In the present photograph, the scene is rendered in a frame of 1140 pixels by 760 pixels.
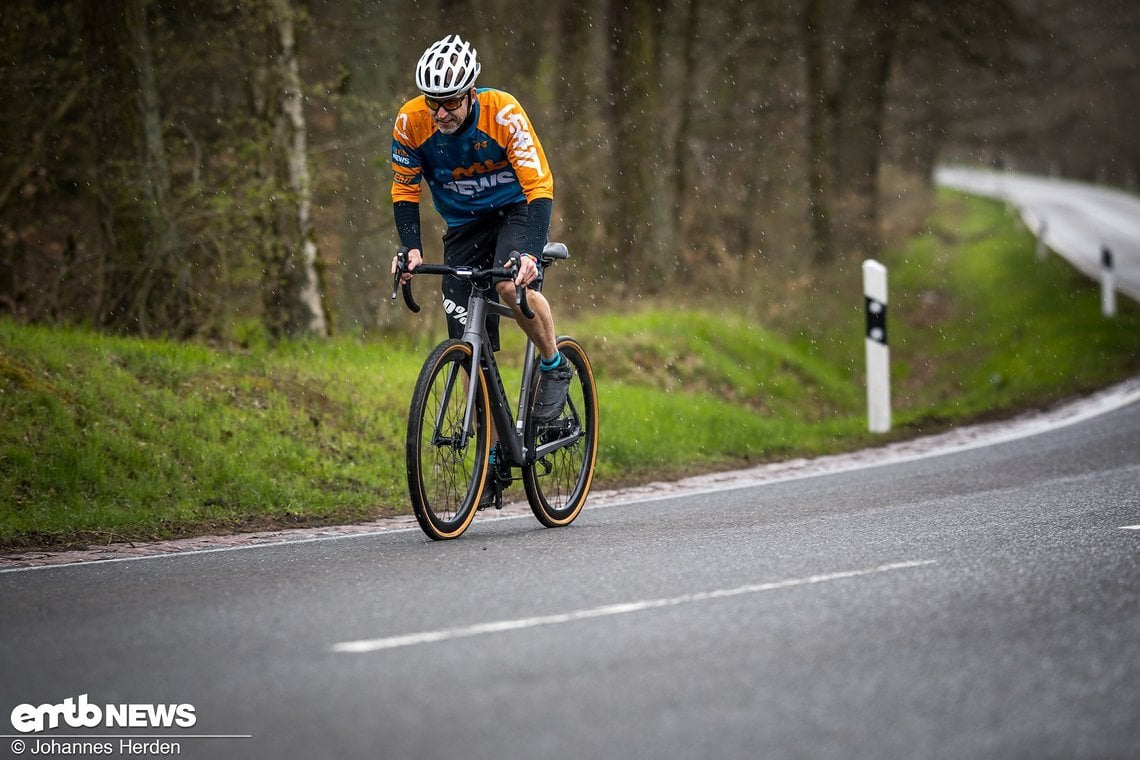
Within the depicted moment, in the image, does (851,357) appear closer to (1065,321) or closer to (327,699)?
(1065,321)

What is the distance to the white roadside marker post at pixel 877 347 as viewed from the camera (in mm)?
12734

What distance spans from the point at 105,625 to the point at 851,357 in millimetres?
16412

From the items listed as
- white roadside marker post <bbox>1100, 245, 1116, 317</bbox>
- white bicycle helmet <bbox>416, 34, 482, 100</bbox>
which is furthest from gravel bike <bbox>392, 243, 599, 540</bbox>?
white roadside marker post <bbox>1100, 245, 1116, 317</bbox>

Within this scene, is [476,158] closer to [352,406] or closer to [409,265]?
[409,265]

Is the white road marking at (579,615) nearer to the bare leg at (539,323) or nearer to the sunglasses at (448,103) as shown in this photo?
the bare leg at (539,323)

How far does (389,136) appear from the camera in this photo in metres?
15.3

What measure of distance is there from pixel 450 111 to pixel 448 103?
0.07 metres

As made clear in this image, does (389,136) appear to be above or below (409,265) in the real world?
above

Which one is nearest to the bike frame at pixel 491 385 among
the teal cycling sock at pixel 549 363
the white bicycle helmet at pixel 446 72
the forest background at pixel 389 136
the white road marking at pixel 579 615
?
the teal cycling sock at pixel 549 363

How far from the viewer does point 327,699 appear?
3.91m

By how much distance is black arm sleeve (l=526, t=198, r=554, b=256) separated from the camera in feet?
23.2

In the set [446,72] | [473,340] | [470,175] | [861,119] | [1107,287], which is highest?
[861,119]

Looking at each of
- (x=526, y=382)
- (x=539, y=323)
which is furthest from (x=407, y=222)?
(x=526, y=382)

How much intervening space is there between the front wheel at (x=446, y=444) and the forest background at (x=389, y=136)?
608 centimetres
